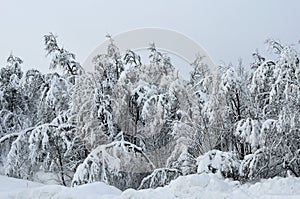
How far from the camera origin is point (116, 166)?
10.2 metres

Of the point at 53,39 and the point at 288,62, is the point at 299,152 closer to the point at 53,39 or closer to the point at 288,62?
the point at 288,62

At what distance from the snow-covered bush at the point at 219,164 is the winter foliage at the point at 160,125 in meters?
0.02

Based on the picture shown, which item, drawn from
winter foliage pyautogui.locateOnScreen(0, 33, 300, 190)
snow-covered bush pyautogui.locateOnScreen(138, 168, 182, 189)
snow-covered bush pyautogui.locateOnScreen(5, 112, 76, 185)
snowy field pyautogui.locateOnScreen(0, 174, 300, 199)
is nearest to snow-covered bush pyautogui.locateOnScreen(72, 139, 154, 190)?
winter foliage pyautogui.locateOnScreen(0, 33, 300, 190)

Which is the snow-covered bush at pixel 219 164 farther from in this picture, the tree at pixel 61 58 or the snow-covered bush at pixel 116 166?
the tree at pixel 61 58

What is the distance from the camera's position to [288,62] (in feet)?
33.7

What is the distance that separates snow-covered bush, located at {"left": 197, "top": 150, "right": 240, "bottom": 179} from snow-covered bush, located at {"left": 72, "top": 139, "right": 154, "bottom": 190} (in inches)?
77.4

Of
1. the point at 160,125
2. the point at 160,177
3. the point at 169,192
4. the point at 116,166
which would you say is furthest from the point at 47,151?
the point at 169,192

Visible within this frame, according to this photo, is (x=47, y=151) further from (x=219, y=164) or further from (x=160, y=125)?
(x=219, y=164)

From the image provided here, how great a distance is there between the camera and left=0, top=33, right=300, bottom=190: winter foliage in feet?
31.6

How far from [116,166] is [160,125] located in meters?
1.91

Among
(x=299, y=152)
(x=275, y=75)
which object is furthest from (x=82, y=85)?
(x=299, y=152)

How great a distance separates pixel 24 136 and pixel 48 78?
109 inches

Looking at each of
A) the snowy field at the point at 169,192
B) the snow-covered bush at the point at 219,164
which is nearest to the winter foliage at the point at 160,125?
the snow-covered bush at the point at 219,164

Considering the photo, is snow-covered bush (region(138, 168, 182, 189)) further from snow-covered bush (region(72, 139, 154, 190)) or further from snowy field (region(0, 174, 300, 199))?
snowy field (region(0, 174, 300, 199))
